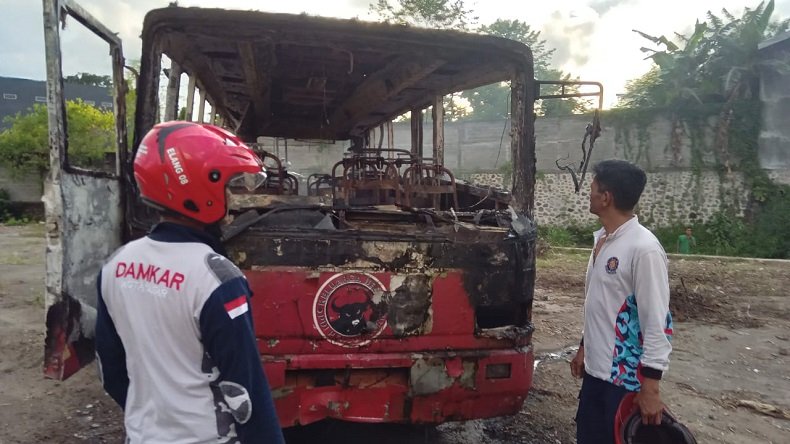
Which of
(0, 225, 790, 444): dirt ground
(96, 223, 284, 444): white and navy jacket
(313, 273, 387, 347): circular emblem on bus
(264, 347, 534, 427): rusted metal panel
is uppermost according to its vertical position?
(96, 223, 284, 444): white and navy jacket

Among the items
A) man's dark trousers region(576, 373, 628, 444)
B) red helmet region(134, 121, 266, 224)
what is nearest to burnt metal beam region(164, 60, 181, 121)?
red helmet region(134, 121, 266, 224)

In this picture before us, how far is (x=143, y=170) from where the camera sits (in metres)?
1.32

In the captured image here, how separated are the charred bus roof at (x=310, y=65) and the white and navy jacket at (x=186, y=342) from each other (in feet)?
6.39

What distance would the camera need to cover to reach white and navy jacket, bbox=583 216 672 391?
2.12 metres

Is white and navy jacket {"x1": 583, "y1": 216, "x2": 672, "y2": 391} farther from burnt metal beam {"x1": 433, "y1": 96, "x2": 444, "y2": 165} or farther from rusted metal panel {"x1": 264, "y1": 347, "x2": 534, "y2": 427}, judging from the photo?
burnt metal beam {"x1": 433, "y1": 96, "x2": 444, "y2": 165}

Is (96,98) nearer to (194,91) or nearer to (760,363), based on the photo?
(194,91)

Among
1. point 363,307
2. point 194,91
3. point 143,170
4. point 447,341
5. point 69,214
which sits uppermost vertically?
point 194,91

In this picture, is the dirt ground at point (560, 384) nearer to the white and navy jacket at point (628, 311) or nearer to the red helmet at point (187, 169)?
the white and navy jacket at point (628, 311)

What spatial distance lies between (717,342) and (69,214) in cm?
624

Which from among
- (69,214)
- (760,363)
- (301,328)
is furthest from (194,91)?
(760,363)

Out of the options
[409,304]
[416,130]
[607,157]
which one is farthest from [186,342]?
[607,157]

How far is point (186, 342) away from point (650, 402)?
176 centimetres

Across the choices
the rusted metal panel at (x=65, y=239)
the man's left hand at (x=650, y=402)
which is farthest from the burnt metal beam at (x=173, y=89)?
the man's left hand at (x=650, y=402)

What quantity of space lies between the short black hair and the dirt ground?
70.7 inches
